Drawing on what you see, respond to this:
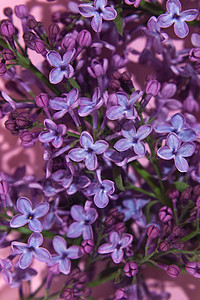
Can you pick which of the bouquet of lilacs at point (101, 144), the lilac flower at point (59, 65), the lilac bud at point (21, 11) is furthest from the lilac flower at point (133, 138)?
the lilac bud at point (21, 11)

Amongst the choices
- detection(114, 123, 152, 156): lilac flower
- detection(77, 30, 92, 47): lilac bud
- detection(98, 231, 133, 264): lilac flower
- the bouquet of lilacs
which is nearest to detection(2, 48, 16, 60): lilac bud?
the bouquet of lilacs

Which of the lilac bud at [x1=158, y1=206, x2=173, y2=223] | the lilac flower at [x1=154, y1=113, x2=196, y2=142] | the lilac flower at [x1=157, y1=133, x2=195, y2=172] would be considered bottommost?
the lilac bud at [x1=158, y1=206, x2=173, y2=223]

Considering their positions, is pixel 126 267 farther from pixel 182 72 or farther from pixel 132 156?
pixel 182 72

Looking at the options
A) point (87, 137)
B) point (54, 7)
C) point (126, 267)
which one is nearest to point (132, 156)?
point (87, 137)

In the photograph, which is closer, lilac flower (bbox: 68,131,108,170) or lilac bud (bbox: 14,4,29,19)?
lilac flower (bbox: 68,131,108,170)

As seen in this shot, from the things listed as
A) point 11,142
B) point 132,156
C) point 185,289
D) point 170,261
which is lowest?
point 185,289

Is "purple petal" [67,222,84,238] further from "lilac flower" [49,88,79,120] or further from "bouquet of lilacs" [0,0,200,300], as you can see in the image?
"lilac flower" [49,88,79,120]

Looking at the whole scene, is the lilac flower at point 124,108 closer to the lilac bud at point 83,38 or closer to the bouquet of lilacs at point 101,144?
the bouquet of lilacs at point 101,144
